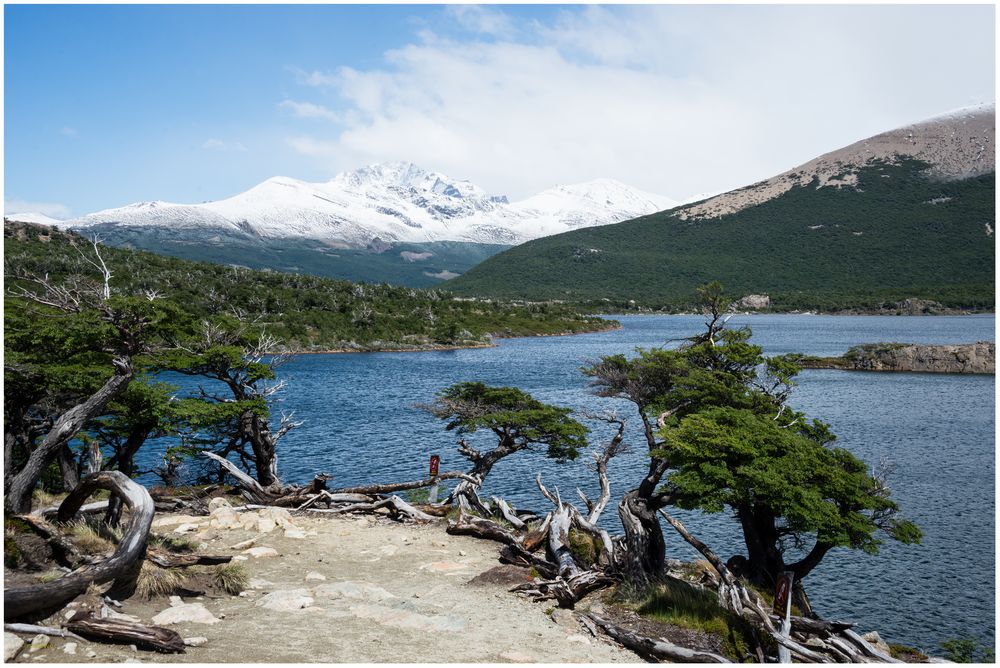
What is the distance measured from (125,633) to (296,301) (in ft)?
335

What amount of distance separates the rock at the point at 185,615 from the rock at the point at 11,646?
2085 mm

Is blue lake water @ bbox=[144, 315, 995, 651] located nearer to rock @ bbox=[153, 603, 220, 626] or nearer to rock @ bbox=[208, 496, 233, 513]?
rock @ bbox=[208, 496, 233, 513]

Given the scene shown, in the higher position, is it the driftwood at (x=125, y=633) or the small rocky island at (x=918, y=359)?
the driftwood at (x=125, y=633)

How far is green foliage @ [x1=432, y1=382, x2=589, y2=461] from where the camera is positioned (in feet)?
74.9

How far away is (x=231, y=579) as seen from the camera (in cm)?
1311

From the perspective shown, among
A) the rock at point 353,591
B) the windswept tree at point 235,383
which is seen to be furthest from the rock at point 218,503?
the rock at point 353,591

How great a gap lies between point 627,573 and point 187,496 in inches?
568


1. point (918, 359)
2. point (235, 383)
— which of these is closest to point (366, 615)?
point (235, 383)

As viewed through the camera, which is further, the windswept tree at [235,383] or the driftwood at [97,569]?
the windswept tree at [235,383]

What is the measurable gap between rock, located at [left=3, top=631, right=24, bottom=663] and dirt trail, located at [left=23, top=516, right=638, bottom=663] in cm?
9

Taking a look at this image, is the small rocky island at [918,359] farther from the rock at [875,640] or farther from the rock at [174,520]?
the rock at [174,520]

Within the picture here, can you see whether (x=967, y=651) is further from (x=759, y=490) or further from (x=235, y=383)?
(x=235, y=383)

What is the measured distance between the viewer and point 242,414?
24.0 m

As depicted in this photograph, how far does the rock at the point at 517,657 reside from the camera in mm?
10852
